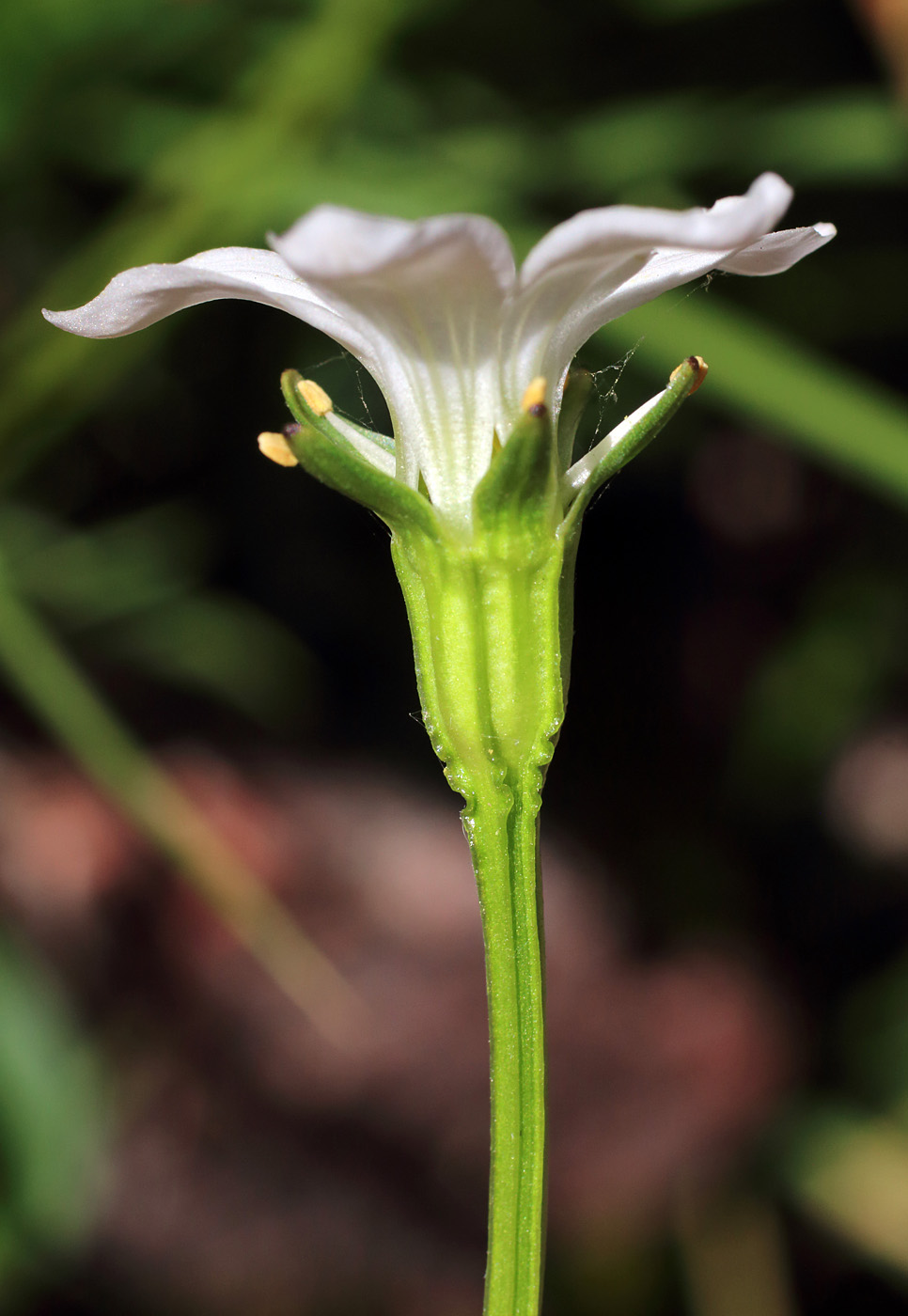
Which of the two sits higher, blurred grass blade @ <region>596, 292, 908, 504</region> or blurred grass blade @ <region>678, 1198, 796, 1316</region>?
blurred grass blade @ <region>596, 292, 908, 504</region>

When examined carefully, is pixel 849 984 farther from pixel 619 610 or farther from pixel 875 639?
pixel 619 610

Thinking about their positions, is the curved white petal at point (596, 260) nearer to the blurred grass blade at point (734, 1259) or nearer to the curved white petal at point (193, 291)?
the curved white petal at point (193, 291)

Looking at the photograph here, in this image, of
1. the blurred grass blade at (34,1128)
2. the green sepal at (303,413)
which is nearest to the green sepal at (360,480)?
the green sepal at (303,413)

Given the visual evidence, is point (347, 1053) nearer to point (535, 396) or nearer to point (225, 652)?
point (225, 652)

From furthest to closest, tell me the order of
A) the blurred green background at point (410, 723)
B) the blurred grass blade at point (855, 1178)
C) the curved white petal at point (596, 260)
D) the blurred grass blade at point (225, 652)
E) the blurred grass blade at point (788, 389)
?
1. the blurred grass blade at point (225, 652)
2. the blurred grass blade at point (855, 1178)
3. the blurred green background at point (410, 723)
4. the blurred grass blade at point (788, 389)
5. the curved white petal at point (596, 260)

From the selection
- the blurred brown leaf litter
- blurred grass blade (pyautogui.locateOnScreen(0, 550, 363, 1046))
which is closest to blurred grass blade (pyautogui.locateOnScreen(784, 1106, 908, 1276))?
the blurred brown leaf litter

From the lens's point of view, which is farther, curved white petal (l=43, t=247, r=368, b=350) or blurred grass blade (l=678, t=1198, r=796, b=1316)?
blurred grass blade (l=678, t=1198, r=796, b=1316)

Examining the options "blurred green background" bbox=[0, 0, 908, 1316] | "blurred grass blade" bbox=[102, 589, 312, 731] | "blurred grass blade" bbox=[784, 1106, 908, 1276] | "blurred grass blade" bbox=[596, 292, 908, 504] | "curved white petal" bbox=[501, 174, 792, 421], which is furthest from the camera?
"blurred grass blade" bbox=[102, 589, 312, 731]

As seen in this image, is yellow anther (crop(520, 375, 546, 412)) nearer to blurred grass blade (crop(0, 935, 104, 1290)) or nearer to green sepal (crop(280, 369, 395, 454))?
green sepal (crop(280, 369, 395, 454))
